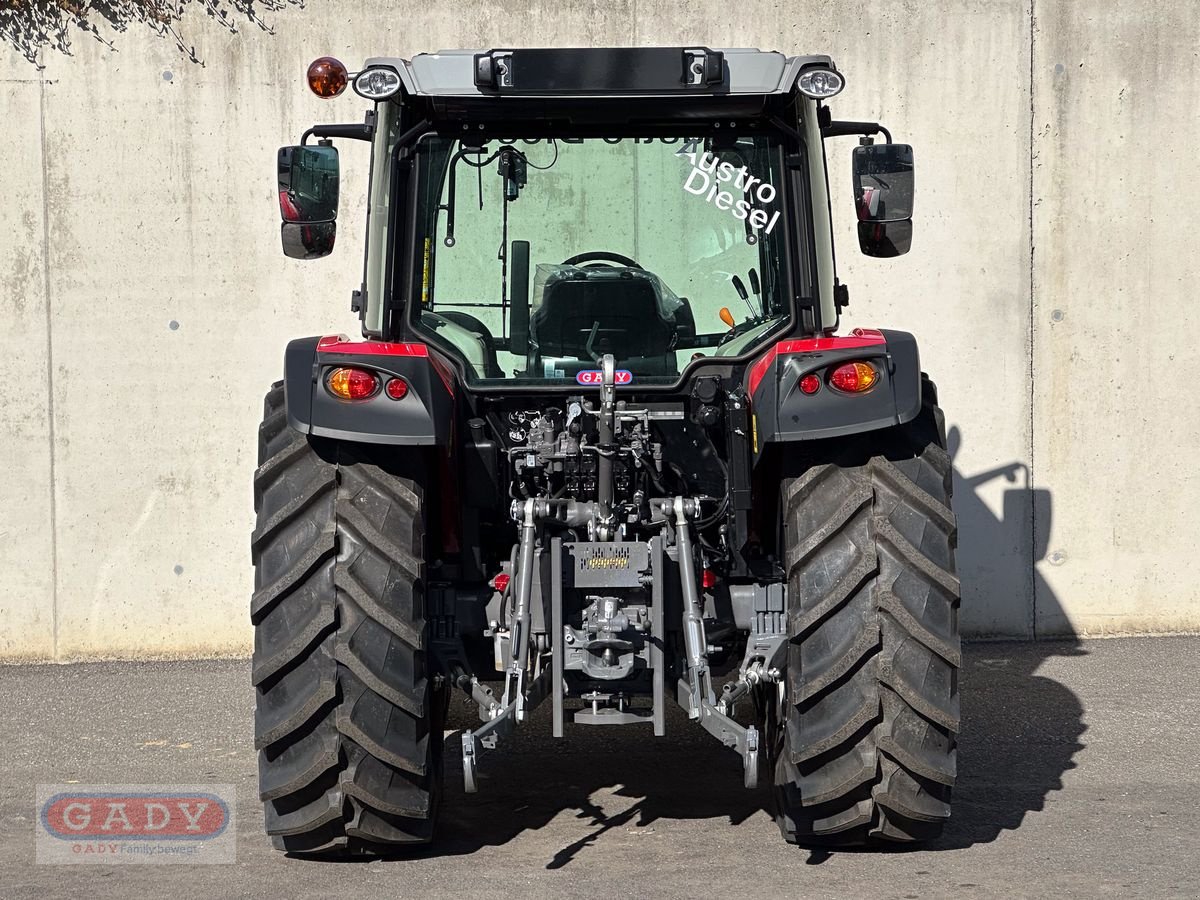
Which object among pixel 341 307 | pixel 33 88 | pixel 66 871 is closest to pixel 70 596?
pixel 341 307

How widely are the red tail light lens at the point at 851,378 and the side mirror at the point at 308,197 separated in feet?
6.21

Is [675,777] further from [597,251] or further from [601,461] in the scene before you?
[597,251]

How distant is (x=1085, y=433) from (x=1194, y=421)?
0.57 metres

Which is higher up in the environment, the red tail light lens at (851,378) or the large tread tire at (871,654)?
the red tail light lens at (851,378)

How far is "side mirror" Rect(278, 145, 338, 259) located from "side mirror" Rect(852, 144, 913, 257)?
5.83 feet

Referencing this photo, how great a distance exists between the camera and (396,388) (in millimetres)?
4699

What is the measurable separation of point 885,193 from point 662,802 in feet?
7.18

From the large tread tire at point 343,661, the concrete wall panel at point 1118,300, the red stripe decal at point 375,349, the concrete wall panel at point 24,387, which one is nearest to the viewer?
the large tread tire at point 343,661

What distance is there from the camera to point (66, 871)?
4879mm

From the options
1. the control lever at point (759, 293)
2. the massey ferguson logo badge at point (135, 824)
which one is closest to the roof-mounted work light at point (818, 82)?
the control lever at point (759, 293)

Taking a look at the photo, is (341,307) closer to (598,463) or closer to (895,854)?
(598,463)

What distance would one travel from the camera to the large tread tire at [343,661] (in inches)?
183

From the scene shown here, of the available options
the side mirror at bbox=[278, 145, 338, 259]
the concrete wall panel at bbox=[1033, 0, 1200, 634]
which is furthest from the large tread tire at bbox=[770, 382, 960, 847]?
the concrete wall panel at bbox=[1033, 0, 1200, 634]

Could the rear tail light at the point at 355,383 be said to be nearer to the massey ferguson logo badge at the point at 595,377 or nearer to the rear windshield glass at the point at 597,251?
the rear windshield glass at the point at 597,251
